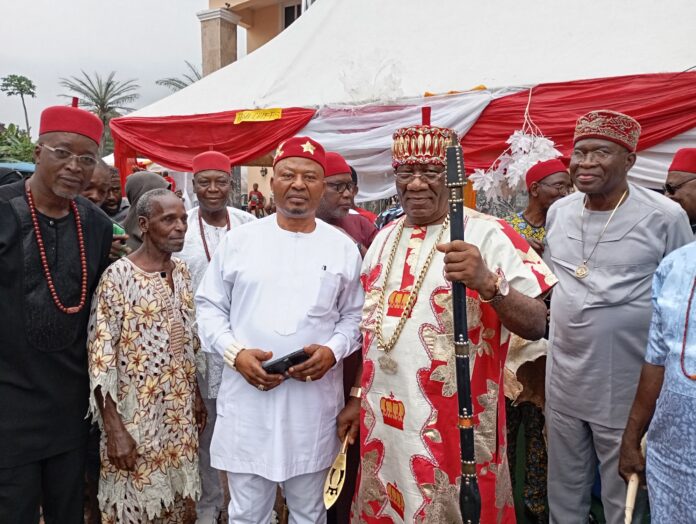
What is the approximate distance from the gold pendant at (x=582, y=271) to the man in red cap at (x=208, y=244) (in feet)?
6.97

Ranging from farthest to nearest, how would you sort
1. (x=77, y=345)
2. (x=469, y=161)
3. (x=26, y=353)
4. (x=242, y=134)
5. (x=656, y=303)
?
(x=242, y=134), (x=469, y=161), (x=77, y=345), (x=26, y=353), (x=656, y=303)

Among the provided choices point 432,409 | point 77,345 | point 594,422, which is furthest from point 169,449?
point 594,422

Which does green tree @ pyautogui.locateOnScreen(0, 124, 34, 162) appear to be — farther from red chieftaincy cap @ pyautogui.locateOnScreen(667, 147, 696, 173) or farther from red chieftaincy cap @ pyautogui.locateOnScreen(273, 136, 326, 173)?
red chieftaincy cap @ pyautogui.locateOnScreen(667, 147, 696, 173)

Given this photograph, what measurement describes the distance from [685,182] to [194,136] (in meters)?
5.65

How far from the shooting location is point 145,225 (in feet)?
9.66

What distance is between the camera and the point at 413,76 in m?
6.22

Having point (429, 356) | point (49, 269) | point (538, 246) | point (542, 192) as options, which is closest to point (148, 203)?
point (49, 269)

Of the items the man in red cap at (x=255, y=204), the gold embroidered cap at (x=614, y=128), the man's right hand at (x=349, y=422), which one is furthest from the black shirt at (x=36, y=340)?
the man in red cap at (x=255, y=204)

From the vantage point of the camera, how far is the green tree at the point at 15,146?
16809 mm

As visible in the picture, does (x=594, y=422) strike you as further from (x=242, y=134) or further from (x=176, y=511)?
(x=242, y=134)

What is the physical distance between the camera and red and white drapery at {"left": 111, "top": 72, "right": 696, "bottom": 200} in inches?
178

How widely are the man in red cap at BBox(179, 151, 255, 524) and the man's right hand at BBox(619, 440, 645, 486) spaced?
7.50ft

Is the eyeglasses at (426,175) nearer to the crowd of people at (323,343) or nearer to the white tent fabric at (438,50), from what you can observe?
the crowd of people at (323,343)

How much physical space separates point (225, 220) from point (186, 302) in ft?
4.62
